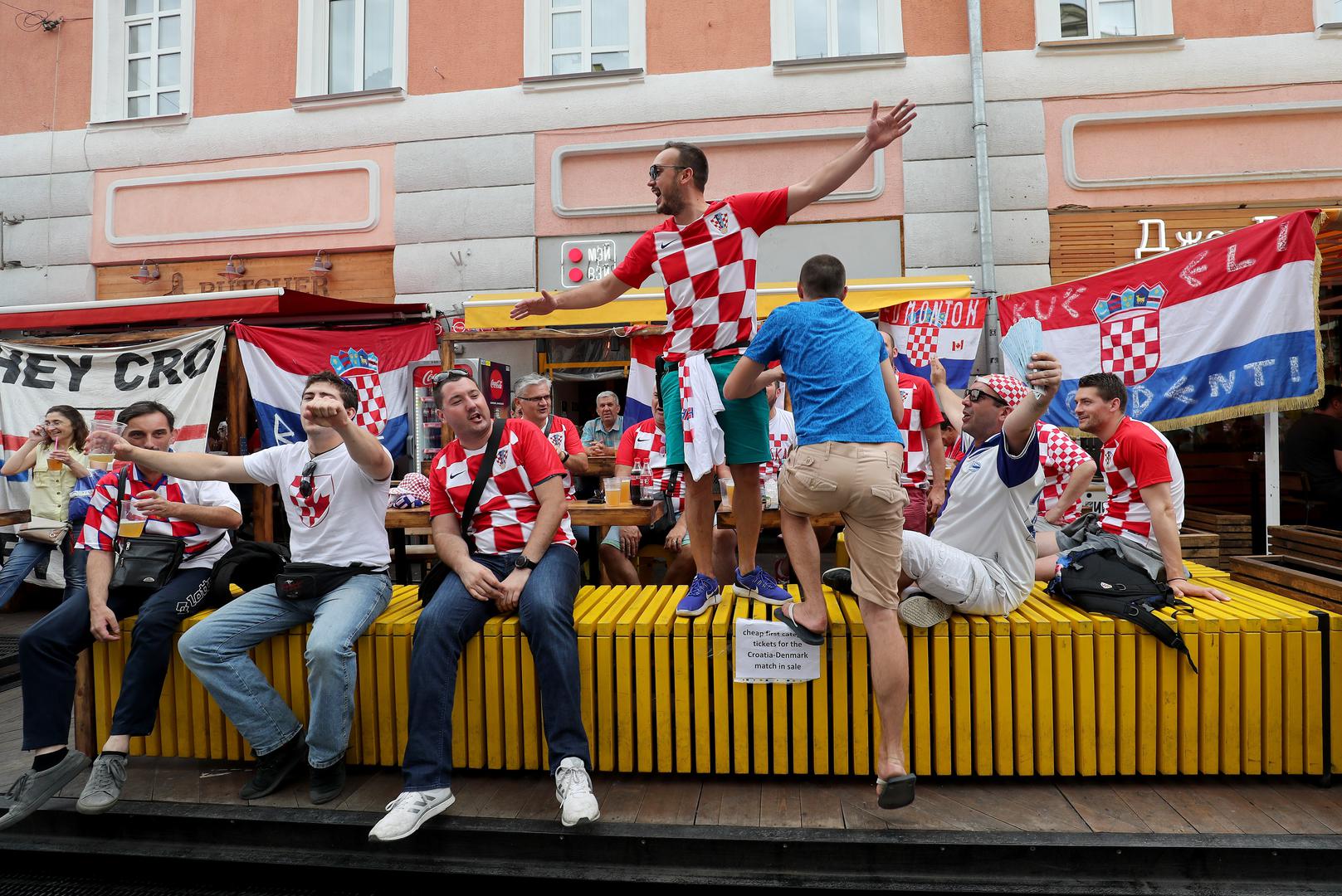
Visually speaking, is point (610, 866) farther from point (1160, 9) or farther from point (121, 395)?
point (1160, 9)

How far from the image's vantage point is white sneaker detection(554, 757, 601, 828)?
2775mm

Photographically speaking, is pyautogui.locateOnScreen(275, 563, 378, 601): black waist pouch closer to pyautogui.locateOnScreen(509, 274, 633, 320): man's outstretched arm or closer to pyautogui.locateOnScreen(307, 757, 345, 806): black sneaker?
pyautogui.locateOnScreen(307, 757, 345, 806): black sneaker

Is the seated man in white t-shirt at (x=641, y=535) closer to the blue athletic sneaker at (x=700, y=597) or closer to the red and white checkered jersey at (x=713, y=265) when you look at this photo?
the blue athletic sneaker at (x=700, y=597)

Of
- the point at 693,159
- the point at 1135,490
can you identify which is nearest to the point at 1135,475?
the point at 1135,490

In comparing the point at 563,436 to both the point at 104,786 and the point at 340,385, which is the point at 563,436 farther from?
the point at 104,786

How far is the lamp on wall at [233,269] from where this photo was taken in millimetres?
9453

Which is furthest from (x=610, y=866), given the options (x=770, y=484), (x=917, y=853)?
(x=770, y=484)

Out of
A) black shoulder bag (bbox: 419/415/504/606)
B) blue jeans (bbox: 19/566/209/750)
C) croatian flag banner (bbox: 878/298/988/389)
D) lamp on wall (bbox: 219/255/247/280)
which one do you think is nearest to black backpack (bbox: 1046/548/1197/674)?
black shoulder bag (bbox: 419/415/504/606)

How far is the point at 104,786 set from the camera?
3.21 meters

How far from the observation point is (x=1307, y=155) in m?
7.97

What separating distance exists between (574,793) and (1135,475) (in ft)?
9.47

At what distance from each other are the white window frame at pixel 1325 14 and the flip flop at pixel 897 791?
30.7ft

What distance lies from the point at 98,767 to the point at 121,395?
17.9 feet

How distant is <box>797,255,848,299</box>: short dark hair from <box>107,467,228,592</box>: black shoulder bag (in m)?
3.03
